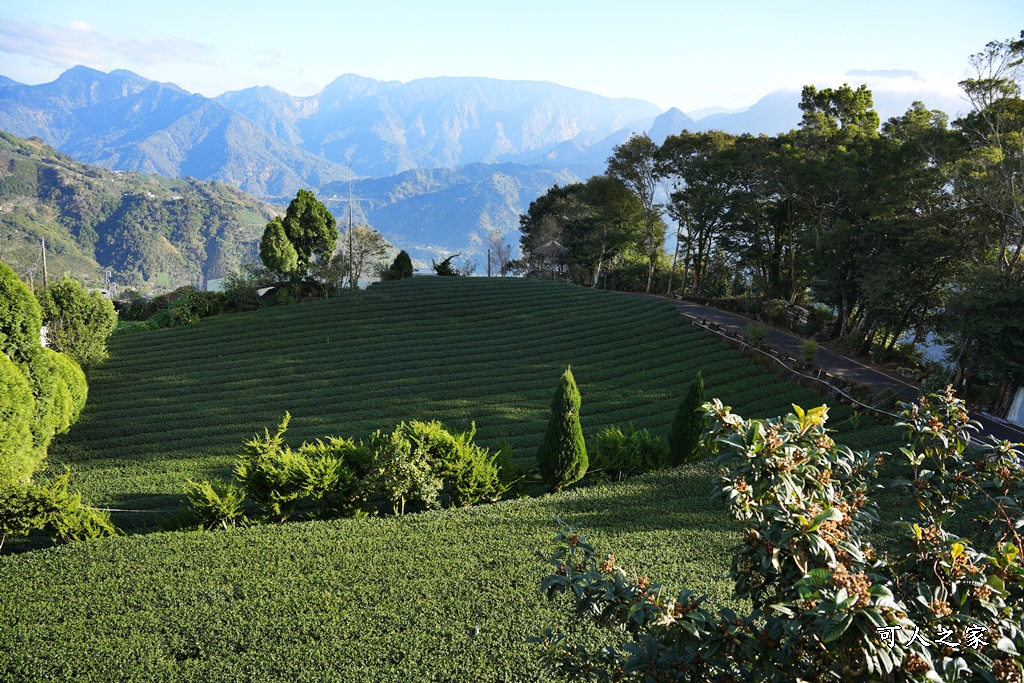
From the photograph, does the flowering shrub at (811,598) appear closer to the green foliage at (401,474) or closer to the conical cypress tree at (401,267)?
the green foliage at (401,474)

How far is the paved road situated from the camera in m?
14.8

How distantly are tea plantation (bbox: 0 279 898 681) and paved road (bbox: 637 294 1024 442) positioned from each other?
1.88m

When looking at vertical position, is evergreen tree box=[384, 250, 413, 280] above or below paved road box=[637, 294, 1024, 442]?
above

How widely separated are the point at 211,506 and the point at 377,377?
403 inches

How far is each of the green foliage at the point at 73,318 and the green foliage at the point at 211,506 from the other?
12129mm

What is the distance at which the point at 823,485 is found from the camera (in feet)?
9.07

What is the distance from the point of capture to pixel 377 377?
19.9 m

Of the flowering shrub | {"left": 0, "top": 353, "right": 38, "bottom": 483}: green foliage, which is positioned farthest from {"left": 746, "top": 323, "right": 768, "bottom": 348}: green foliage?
{"left": 0, "top": 353, "right": 38, "bottom": 483}: green foliage

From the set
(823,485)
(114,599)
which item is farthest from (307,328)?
(823,485)

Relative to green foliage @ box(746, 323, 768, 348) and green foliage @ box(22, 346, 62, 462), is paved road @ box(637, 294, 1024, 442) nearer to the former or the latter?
green foliage @ box(746, 323, 768, 348)

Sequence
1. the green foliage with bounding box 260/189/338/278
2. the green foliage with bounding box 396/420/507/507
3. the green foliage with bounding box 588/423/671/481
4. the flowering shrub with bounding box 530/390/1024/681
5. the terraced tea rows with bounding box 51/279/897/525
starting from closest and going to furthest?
the flowering shrub with bounding box 530/390/1024/681, the green foliage with bounding box 396/420/507/507, the green foliage with bounding box 588/423/671/481, the terraced tea rows with bounding box 51/279/897/525, the green foliage with bounding box 260/189/338/278

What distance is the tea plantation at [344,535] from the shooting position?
6.23m

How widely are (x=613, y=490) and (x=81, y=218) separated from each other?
117m

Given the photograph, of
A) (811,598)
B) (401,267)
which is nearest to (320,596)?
(811,598)
